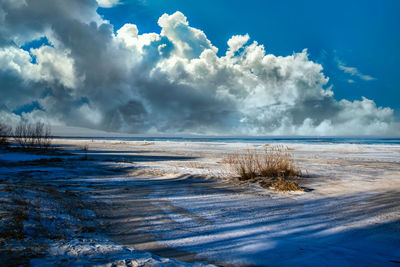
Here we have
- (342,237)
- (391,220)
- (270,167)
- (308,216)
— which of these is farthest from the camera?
(270,167)

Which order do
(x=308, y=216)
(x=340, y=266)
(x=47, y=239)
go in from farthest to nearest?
(x=308, y=216) < (x=47, y=239) < (x=340, y=266)

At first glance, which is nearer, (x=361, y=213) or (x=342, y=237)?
(x=342, y=237)

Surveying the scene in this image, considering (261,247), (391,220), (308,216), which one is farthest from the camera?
(308,216)

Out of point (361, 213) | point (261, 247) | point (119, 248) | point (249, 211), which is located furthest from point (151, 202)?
point (361, 213)

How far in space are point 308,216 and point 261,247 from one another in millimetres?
1619

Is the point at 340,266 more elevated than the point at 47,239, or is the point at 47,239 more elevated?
the point at 47,239

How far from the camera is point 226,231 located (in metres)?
3.25

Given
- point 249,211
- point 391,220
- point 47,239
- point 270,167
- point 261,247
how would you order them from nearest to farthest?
point 47,239 → point 261,247 → point 391,220 → point 249,211 → point 270,167

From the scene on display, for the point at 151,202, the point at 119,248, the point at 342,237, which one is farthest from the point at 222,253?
the point at 151,202

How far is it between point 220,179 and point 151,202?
11.4 feet

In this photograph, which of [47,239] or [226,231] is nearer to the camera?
[47,239]

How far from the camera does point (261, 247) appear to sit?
9.04 ft

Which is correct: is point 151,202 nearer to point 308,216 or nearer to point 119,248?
point 119,248

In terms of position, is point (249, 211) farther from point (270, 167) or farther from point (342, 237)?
point (270, 167)
